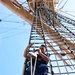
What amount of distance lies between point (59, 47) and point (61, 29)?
1.30 m

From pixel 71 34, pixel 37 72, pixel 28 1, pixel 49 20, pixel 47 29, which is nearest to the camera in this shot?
pixel 37 72

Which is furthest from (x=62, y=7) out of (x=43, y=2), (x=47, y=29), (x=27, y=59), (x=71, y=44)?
(x=27, y=59)

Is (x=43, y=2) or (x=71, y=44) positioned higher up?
(x=43, y=2)

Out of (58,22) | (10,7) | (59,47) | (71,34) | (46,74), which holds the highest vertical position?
(10,7)

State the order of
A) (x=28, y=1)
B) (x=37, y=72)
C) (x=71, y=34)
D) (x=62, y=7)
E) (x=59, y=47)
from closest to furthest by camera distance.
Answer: (x=37, y=72), (x=59, y=47), (x=71, y=34), (x=28, y=1), (x=62, y=7)

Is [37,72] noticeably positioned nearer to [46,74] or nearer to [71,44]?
[46,74]

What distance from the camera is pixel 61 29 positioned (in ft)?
20.9

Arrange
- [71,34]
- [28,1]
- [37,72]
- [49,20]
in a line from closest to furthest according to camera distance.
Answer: [37,72], [71,34], [49,20], [28,1]

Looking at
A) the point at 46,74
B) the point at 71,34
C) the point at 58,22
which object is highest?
the point at 58,22

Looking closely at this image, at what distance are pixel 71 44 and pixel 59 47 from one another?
35cm

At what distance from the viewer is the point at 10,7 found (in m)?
7.06

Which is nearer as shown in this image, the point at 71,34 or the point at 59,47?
the point at 59,47

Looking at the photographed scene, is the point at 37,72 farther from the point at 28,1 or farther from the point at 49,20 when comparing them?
the point at 28,1

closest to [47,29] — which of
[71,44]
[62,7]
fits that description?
[71,44]
